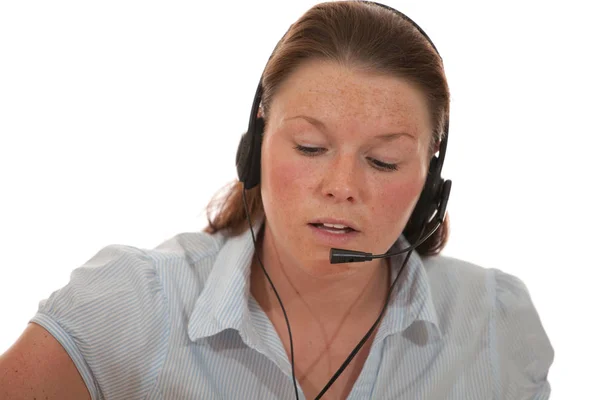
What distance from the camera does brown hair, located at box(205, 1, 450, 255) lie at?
1.34m

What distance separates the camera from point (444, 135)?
4.81 ft

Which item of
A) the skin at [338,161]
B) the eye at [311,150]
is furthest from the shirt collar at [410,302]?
the eye at [311,150]

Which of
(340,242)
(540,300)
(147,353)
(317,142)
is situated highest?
(317,142)

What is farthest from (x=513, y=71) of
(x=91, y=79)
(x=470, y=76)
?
(x=91, y=79)

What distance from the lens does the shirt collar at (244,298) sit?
4.47 ft

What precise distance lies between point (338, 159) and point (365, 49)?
191 millimetres

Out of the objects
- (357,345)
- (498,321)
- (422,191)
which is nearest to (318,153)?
(422,191)

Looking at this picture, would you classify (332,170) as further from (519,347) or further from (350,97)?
(519,347)

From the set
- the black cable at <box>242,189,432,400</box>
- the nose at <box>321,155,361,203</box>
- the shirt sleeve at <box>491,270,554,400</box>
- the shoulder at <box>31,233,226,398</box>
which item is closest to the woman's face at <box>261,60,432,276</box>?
the nose at <box>321,155,361,203</box>

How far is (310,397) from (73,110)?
3.31 ft

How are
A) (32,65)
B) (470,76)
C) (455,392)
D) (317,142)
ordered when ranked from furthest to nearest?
(470,76) < (32,65) < (455,392) < (317,142)

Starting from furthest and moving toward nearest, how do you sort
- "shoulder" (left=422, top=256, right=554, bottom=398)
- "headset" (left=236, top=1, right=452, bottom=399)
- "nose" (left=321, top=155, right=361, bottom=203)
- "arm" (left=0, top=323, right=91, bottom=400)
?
"shoulder" (left=422, top=256, right=554, bottom=398) → "headset" (left=236, top=1, right=452, bottom=399) → "nose" (left=321, top=155, right=361, bottom=203) → "arm" (left=0, top=323, right=91, bottom=400)

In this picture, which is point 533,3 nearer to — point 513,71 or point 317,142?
point 513,71

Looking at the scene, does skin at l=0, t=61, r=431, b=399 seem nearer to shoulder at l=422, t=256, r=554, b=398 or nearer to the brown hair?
the brown hair
